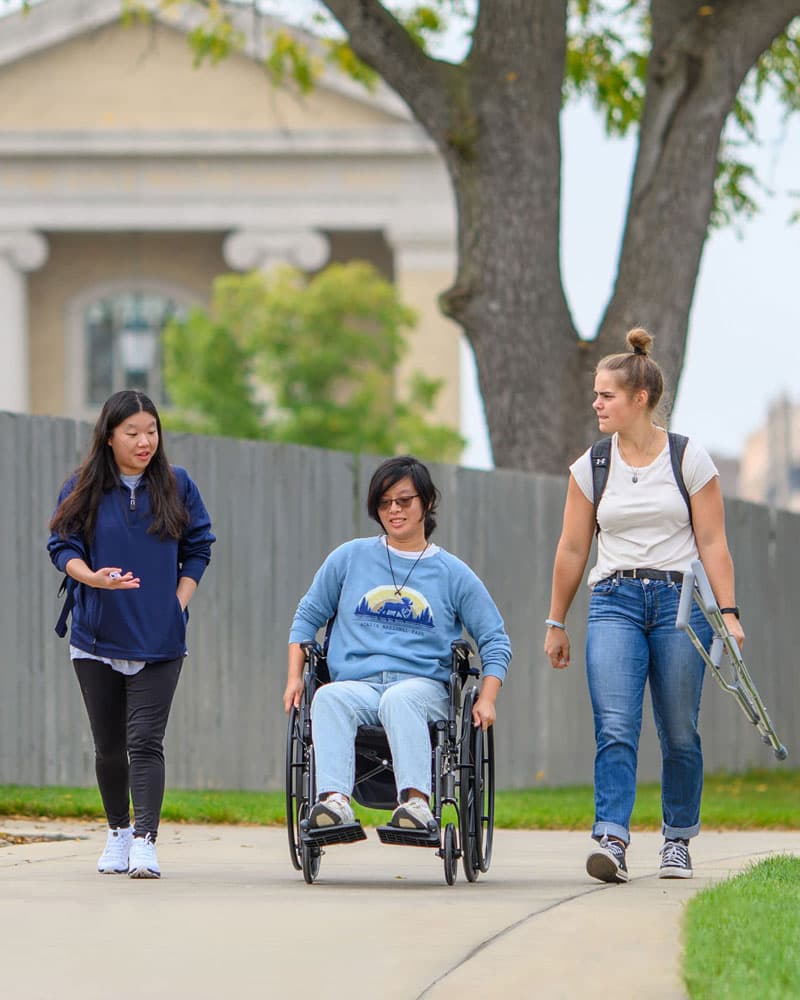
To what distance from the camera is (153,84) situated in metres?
36.6

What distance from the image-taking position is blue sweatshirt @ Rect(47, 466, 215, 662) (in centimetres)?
669

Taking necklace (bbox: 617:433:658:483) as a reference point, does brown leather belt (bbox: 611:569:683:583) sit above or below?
below

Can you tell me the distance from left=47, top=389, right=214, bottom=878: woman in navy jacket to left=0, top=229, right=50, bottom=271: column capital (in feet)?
103

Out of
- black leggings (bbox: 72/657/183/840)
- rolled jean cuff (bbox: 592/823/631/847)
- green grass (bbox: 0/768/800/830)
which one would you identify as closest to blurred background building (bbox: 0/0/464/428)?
green grass (bbox: 0/768/800/830)

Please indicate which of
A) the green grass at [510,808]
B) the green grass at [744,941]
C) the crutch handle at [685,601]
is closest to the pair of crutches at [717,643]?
the crutch handle at [685,601]

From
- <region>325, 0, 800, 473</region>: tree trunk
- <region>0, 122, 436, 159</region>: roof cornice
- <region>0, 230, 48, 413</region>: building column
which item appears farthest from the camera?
<region>0, 230, 48, 413</region>: building column

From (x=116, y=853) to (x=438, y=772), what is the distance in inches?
45.0

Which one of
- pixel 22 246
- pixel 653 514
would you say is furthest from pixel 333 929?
pixel 22 246

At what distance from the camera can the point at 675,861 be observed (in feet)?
22.0

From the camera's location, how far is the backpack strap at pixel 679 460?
663cm

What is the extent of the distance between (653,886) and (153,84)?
31.8 metres

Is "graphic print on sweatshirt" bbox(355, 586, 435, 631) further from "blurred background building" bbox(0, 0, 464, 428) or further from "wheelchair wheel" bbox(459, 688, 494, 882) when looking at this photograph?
"blurred background building" bbox(0, 0, 464, 428)

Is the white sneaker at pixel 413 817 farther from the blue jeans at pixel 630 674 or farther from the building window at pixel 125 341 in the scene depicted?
the building window at pixel 125 341

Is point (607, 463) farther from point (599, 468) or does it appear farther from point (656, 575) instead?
point (656, 575)
